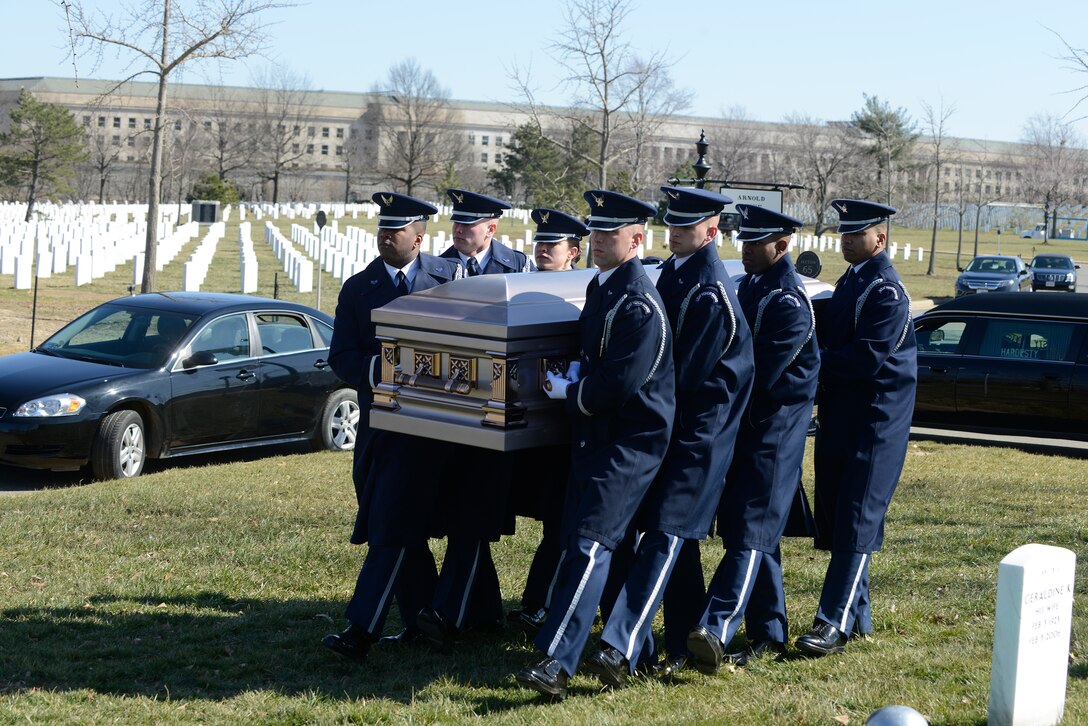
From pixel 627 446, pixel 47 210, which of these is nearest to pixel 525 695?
pixel 627 446

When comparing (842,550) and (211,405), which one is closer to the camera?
(842,550)

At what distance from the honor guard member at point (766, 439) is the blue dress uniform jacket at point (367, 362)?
1.34 metres

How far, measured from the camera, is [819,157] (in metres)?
65.6

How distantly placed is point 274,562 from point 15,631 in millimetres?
1645

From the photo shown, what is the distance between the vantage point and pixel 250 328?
11438mm

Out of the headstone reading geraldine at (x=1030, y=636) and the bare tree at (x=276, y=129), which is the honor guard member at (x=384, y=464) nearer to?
the headstone reading geraldine at (x=1030, y=636)

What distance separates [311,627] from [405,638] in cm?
50

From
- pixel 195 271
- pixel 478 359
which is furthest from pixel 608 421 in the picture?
pixel 195 271

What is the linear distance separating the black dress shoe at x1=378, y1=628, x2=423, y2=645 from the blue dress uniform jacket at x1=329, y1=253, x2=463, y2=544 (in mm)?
470

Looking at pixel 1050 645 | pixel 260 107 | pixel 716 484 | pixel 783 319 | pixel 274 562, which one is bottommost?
pixel 274 562

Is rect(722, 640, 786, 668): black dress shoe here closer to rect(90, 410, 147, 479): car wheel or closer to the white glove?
the white glove

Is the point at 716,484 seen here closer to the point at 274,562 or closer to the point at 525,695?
the point at 525,695

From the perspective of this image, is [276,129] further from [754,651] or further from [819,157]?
[754,651]

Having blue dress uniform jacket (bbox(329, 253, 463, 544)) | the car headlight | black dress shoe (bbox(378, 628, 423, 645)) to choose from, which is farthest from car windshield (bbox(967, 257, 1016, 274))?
black dress shoe (bbox(378, 628, 423, 645))
